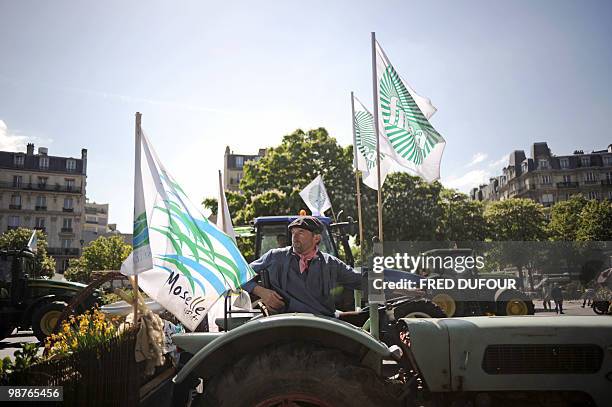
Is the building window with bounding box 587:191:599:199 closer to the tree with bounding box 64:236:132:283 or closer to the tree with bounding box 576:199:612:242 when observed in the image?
the tree with bounding box 576:199:612:242

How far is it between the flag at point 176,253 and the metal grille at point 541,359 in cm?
183

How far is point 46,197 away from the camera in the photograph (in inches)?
2462

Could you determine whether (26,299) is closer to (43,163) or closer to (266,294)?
(266,294)

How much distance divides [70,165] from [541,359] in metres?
73.8

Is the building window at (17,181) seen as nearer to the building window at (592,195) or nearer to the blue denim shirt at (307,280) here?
the blue denim shirt at (307,280)

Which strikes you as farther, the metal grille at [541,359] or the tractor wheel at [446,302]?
the tractor wheel at [446,302]

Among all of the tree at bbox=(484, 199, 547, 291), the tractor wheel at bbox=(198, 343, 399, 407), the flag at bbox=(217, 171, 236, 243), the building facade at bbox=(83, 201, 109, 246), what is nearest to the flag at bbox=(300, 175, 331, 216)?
the flag at bbox=(217, 171, 236, 243)

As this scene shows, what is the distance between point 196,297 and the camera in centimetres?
339

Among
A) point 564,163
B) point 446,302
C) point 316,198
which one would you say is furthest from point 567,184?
point 316,198

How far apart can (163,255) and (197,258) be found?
26 cm

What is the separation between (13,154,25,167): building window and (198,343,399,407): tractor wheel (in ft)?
237

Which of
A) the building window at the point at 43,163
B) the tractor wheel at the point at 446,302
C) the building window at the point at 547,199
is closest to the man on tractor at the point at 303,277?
the tractor wheel at the point at 446,302

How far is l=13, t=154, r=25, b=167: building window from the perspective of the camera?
61.8m

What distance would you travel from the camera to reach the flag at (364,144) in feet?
26.6
